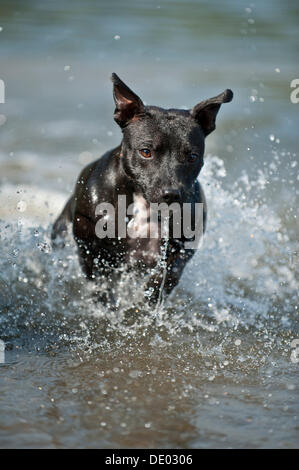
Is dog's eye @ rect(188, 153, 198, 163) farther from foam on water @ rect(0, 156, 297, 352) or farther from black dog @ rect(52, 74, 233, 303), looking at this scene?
foam on water @ rect(0, 156, 297, 352)

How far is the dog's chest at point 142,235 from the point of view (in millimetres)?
4797

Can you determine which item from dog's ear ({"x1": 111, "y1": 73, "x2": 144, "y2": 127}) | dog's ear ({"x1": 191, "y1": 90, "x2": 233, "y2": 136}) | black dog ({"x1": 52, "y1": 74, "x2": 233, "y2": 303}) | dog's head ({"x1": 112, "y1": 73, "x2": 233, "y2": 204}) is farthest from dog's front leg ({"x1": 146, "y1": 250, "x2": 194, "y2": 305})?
dog's ear ({"x1": 111, "y1": 73, "x2": 144, "y2": 127})

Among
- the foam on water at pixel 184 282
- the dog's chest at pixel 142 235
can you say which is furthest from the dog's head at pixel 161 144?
the foam on water at pixel 184 282

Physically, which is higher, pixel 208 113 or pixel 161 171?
pixel 208 113

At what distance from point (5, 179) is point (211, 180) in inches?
106

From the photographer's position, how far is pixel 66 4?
15273 millimetres

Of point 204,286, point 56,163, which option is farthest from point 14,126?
point 204,286

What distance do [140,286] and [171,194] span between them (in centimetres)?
134

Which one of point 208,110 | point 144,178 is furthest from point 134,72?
point 144,178

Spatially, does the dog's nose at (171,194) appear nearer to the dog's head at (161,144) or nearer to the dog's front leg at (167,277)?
the dog's head at (161,144)

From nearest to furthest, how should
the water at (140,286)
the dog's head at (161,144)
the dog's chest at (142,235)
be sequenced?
the water at (140,286) → the dog's head at (161,144) → the dog's chest at (142,235)

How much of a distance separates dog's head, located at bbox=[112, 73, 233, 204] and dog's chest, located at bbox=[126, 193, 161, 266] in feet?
0.57
